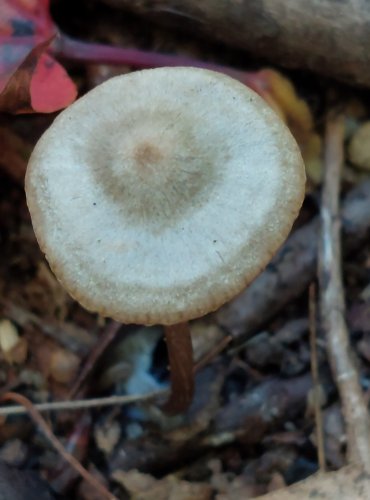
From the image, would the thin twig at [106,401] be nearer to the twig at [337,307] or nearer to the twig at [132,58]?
the twig at [337,307]

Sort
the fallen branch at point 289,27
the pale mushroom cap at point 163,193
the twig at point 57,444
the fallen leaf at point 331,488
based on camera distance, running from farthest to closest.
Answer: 1. the fallen branch at point 289,27
2. the twig at point 57,444
3. the fallen leaf at point 331,488
4. the pale mushroom cap at point 163,193

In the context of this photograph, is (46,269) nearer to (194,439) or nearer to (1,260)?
(1,260)

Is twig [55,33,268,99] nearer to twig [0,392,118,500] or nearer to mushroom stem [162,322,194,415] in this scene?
mushroom stem [162,322,194,415]

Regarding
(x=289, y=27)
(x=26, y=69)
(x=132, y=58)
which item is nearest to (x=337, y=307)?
(x=289, y=27)

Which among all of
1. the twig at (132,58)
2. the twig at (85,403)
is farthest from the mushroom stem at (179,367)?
the twig at (132,58)

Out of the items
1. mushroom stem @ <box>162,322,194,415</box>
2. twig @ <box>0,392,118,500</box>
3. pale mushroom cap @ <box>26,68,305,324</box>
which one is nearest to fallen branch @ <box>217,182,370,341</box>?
mushroom stem @ <box>162,322,194,415</box>

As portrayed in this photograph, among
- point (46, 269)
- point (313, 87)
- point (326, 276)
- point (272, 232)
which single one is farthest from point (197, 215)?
point (313, 87)

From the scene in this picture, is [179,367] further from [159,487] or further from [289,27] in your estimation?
[289,27]
